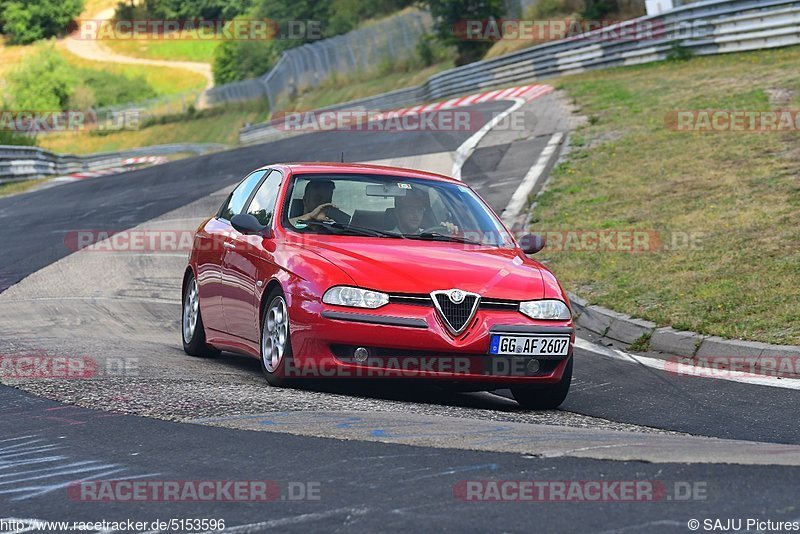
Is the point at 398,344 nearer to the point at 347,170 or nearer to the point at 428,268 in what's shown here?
the point at 428,268

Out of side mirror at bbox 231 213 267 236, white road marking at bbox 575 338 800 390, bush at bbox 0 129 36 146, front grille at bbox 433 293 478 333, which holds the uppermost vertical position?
side mirror at bbox 231 213 267 236

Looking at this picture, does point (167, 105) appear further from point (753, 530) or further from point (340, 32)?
point (753, 530)

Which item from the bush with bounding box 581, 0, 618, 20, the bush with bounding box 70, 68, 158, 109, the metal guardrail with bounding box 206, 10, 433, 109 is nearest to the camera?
the bush with bounding box 581, 0, 618, 20

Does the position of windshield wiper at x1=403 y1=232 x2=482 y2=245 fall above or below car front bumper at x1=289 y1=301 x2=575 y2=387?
above

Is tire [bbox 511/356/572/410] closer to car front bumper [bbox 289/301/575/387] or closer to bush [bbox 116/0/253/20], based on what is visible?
car front bumper [bbox 289/301/575/387]

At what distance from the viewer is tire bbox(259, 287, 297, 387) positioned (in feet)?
25.8

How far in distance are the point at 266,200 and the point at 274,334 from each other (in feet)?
4.87

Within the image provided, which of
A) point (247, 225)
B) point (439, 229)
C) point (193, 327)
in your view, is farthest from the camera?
point (193, 327)

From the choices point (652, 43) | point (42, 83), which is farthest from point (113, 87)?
point (652, 43)

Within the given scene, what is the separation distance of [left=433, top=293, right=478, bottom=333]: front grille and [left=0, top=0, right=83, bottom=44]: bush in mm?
123097

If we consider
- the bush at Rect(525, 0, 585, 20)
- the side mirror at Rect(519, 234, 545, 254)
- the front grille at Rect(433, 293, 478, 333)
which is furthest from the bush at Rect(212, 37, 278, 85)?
the front grille at Rect(433, 293, 478, 333)

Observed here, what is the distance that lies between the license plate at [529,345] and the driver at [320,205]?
5.23 feet

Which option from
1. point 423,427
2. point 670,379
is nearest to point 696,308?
point 670,379

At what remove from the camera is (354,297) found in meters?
7.63
